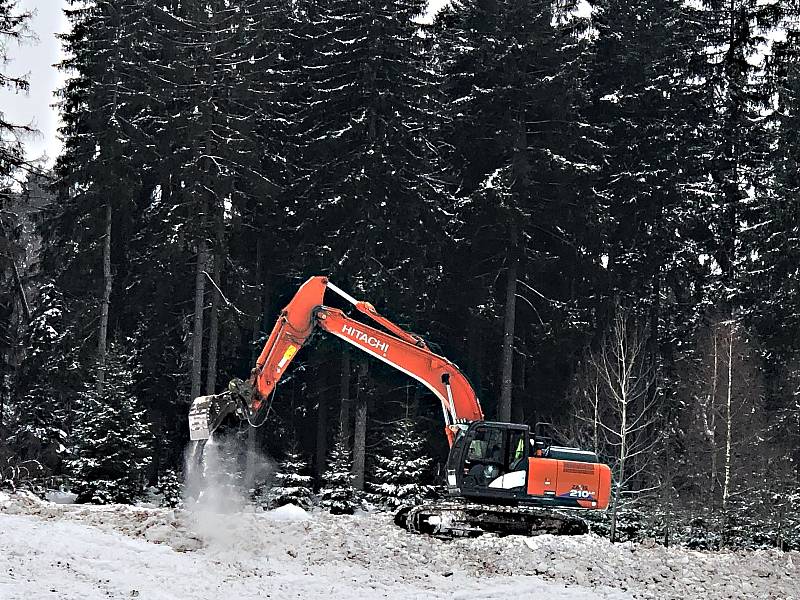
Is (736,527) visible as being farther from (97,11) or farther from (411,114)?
(97,11)

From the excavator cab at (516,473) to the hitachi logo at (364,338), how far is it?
240 cm

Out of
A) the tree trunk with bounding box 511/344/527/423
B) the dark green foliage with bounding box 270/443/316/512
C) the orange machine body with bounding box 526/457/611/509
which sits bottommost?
the dark green foliage with bounding box 270/443/316/512

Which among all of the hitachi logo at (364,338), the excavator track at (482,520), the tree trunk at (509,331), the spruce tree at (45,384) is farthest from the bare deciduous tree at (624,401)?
the spruce tree at (45,384)

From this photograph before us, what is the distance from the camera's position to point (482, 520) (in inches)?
778

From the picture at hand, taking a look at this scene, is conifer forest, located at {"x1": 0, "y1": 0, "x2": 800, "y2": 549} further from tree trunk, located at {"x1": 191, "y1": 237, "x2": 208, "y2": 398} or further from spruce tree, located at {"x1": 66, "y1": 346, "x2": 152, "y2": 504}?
spruce tree, located at {"x1": 66, "y1": 346, "x2": 152, "y2": 504}

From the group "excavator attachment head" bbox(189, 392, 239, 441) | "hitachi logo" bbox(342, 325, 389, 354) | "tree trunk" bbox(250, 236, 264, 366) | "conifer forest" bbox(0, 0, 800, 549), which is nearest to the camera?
"excavator attachment head" bbox(189, 392, 239, 441)

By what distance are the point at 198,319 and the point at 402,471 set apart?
25.7ft

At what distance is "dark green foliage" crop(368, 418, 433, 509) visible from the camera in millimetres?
28422

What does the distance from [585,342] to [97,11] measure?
18.4 m

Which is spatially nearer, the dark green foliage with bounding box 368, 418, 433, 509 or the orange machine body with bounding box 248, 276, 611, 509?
the orange machine body with bounding box 248, 276, 611, 509

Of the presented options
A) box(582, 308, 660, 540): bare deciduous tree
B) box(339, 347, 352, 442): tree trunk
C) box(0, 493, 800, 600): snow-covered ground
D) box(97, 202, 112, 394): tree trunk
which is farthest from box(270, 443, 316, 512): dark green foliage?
box(0, 493, 800, 600): snow-covered ground

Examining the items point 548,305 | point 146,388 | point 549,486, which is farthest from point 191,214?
point 549,486

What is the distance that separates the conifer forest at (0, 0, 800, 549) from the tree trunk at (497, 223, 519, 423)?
0.09m

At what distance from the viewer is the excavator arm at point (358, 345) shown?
68.0 feet
